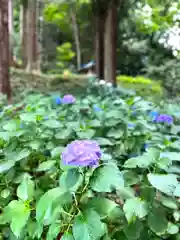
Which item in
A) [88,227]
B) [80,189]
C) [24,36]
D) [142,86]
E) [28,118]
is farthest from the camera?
[24,36]

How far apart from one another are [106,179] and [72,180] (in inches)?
4.0

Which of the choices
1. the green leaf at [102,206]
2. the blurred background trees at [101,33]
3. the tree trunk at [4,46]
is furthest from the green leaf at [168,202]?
the blurred background trees at [101,33]

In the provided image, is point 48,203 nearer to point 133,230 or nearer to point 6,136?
point 133,230

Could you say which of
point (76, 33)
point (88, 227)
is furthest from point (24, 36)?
point (88, 227)

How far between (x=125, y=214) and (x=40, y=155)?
65 cm

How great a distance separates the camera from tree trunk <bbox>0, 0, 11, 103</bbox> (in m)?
4.21

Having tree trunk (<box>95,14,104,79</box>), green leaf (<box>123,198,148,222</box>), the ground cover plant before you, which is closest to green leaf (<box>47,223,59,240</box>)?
the ground cover plant

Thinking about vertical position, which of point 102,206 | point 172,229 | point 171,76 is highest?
point 102,206

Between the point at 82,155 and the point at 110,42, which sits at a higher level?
the point at 110,42

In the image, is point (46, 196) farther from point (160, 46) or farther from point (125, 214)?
point (160, 46)

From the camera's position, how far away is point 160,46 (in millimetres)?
13195

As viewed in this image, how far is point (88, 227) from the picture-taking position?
3.00 feet

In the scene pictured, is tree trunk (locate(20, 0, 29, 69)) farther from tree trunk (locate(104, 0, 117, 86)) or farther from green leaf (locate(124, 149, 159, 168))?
green leaf (locate(124, 149, 159, 168))

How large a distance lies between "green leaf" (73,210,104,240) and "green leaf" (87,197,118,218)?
0.15 ft
